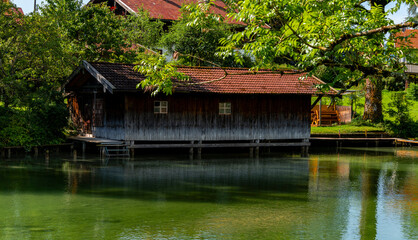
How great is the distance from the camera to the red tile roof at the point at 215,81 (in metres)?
26.4

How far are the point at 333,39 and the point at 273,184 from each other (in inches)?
296

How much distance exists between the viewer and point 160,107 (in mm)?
27828

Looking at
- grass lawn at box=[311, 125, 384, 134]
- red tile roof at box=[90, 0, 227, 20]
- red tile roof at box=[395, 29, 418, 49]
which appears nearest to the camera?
red tile roof at box=[395, 29, 418, 49]

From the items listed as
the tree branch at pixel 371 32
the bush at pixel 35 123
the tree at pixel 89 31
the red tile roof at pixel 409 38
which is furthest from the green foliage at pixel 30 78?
the tree branch at pixel 371 32

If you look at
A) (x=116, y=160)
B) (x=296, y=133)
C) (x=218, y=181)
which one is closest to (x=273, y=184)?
(x=218, y=181)

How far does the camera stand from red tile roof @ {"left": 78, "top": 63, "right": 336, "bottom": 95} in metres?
26.4

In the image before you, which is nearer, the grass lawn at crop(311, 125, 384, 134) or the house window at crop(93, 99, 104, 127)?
the house window at crop(93, 99, 104, 127)

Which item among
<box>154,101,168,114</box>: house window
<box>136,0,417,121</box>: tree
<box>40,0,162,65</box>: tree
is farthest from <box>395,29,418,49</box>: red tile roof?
<box>40,0,162,65</box>: tree

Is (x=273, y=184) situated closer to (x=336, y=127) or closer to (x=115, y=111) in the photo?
(x=115, y=111)

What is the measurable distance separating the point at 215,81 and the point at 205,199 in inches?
563

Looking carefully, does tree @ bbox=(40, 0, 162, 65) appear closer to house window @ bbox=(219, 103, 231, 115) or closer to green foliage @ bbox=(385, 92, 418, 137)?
house window @ bbox=(219, 103, 231, 115)

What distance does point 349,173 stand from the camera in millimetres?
22047

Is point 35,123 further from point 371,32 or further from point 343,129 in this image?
point 371,32

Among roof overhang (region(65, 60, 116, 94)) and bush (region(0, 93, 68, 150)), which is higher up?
roof overhang (region(65, 60, 116, 94))
